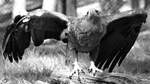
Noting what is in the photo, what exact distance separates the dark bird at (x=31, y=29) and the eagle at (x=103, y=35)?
0.33m

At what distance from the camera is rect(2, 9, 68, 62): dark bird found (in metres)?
6.28

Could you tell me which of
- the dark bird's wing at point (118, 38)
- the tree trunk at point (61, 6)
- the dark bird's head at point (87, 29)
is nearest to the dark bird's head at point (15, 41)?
the dark bird's head at point (87, 29)

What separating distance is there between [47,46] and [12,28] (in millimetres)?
3070

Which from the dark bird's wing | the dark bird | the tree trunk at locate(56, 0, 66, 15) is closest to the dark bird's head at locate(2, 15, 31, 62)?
the dark bird

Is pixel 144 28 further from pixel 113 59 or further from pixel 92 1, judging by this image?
pixel 92 1

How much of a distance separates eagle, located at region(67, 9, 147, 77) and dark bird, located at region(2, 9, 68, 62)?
1.10 feet

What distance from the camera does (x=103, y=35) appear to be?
649 cm

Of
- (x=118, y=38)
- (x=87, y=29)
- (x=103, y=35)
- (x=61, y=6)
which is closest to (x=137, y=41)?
(x=61, y=6)

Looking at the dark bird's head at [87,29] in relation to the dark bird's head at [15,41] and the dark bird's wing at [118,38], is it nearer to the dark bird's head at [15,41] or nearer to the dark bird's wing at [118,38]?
the dark bird's wing at [118,38]

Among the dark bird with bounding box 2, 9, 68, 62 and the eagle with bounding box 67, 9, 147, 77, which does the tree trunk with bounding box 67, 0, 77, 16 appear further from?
the dark bird with bounding box 2, 9, 68, 62

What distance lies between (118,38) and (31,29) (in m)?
1.60

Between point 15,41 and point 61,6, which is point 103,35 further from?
point 61,6

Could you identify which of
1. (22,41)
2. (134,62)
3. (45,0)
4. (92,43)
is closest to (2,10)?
(45,0)

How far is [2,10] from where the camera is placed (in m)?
13.9
